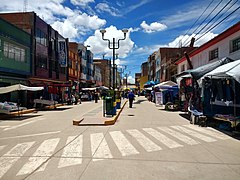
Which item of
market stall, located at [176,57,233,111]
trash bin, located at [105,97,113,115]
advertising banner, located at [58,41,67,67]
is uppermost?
advertising banner, located at [58,41,67,67]

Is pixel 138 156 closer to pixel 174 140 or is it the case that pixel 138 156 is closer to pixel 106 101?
pixel 174 140

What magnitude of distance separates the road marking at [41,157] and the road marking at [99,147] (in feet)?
4.17

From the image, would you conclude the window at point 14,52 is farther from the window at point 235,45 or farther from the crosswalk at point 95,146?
the window at point 235,45

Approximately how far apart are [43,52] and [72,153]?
26246 millimetres

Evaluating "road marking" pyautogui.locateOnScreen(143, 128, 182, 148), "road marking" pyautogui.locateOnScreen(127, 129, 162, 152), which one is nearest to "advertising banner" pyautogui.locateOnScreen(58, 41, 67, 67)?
"road marking" pyautogui.locateOnScreen(127, 129, 162, 152)

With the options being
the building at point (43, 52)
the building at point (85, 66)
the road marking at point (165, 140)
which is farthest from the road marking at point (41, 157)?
the building at point (85, 66)

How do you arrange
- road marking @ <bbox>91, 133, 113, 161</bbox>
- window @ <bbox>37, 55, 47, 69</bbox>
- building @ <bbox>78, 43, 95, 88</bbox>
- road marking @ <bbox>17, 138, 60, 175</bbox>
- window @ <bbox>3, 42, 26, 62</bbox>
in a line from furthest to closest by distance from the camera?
building @ <bbox>78, 43, 95, 88</bbox>, window @ <bbox>37, 55, 47, 69</bbox>, window @ <bbox>3, 42, 26, 62</bbox>, road marking @ <bbox>91, 133, 113, 161</bbox>, road marking @ <bbox>17, 138, 60, 175</bbox>

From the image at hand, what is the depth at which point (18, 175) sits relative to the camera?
16.1ft

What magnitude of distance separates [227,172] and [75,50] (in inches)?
1862

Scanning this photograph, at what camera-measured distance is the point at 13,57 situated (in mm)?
22797

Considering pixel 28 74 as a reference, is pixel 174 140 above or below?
below

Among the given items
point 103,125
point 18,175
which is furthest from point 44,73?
point 18,175

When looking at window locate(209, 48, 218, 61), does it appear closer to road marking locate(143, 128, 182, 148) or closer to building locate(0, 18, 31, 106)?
road marking locate(143, 128, 182, 148)

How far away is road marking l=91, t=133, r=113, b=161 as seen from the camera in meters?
6.45
